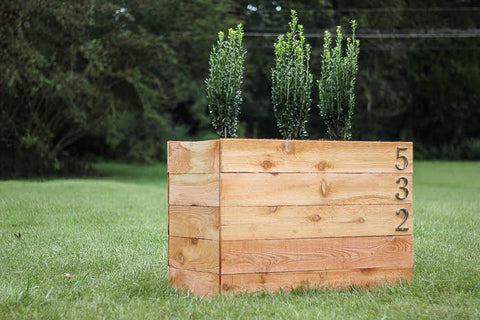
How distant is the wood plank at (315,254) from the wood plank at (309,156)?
0.48m

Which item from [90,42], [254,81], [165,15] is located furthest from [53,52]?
[254,81]

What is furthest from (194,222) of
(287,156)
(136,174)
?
(136,174)

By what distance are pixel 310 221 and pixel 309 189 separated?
216 millimetres

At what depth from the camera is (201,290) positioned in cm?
356

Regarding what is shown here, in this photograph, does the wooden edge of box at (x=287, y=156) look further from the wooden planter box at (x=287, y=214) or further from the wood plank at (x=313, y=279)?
the wood plank at (x=313, y=279)

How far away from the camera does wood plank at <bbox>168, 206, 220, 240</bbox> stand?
3463 millimetres

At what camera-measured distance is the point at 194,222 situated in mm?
3627

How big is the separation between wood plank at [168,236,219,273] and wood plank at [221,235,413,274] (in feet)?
0.28

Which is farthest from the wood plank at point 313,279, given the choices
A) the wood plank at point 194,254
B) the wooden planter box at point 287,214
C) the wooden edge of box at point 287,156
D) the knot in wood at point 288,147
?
the knot in wood at point 288,147

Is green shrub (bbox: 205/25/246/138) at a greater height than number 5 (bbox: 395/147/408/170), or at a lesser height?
greater

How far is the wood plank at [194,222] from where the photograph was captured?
3463 millimetres

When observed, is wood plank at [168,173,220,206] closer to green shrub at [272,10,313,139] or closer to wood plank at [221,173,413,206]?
wood plank at [221,173,413,206]

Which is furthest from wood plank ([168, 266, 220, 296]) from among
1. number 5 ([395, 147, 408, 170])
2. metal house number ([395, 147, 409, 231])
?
number 5 ([395, 147, 408, 170])

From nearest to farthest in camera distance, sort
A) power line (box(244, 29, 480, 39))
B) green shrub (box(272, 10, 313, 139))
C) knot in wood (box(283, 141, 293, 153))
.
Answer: knot in wood (box(283, 141, 293, 153)) < green shrub (box(272, 10, 313, 139)) < power line (box(244, 29, 480, 39))
